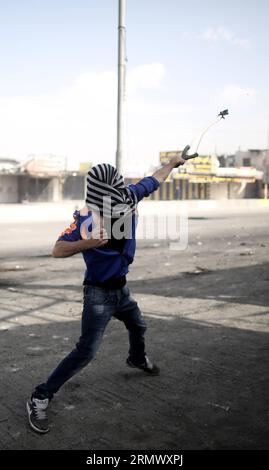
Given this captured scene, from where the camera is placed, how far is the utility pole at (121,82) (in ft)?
29.1

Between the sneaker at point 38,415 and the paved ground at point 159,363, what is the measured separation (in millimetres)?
64

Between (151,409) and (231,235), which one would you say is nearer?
(151,409)

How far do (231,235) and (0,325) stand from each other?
12338 millimetres

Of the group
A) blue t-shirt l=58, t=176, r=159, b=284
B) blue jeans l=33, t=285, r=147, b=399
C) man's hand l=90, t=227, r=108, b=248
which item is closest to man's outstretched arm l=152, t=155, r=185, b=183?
blue t-shirt l=58, t=176, r=159, b=284

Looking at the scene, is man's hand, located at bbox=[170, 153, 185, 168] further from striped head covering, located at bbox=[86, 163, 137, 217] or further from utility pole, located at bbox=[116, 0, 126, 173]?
utility pole, located at bbox=[116, 0, 126, 173]

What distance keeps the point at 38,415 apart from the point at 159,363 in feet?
5.13

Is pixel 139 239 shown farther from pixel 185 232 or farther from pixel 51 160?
pixel 51 160

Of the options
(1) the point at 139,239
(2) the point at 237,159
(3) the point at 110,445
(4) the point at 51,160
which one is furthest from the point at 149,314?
(2) the point at 237,159

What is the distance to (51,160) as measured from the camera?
4166cm

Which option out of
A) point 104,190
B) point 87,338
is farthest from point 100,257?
point 87,338

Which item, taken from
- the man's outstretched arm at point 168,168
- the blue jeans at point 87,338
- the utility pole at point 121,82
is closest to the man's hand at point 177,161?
the man's outstretched arm at point 168,168

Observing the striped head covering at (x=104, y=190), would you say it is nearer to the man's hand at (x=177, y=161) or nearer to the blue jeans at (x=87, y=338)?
the blue jeans at (x=87, y=338)

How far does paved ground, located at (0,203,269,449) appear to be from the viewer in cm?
308

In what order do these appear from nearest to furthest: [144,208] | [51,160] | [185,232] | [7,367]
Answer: [7,367]
[185,232]
[144,208]
[51,160]
